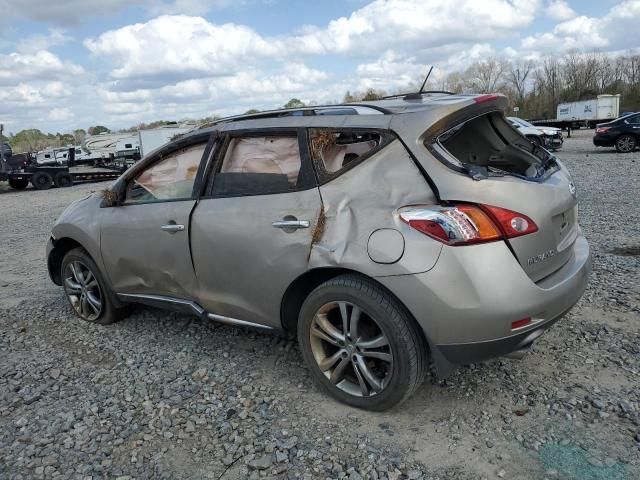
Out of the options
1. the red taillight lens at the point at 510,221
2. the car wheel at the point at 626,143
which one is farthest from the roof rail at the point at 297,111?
the car wheel at the point at 626,143

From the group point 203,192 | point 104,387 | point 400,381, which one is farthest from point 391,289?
point 104,387

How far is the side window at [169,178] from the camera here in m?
3.78

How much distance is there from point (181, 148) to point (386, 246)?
191 cm

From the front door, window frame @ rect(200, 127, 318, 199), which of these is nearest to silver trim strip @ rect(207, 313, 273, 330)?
the front door

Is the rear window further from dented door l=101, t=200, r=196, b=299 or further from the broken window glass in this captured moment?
dented door l=101, t=200, r=196, b=299

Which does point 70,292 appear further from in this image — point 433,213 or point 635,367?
point 635,367

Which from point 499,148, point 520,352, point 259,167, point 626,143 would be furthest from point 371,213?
point 626,143

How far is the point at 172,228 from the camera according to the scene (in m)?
3.69

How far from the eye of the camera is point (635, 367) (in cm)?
330

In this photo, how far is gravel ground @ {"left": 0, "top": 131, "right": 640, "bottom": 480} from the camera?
8.65ft

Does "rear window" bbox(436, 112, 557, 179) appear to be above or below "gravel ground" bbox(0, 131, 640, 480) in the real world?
above

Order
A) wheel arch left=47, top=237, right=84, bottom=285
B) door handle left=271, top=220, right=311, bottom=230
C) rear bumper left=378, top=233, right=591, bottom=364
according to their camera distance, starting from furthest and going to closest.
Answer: wheel arch left=47, top=237, right=84, bottom=285 → door handle left=271, top=220, right=311, bottom=230 → rear bumper left=378, top=233, right=591, bottom=364

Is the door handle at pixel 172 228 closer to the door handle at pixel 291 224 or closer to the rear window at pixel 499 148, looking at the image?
the door handle at pixel 291 224

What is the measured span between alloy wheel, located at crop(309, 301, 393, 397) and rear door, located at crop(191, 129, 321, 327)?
1.03ft
